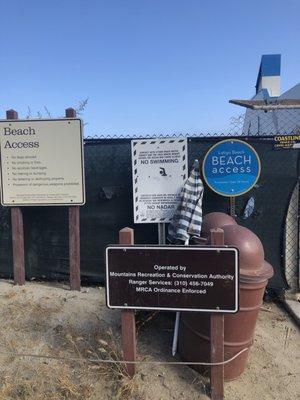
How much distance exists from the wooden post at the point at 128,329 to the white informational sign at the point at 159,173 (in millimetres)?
1423

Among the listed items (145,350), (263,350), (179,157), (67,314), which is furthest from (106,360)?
(179,157)

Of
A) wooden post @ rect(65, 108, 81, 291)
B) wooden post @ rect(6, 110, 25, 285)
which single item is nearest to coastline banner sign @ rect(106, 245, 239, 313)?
wooden post @ rect(65, 108, 81, 291)

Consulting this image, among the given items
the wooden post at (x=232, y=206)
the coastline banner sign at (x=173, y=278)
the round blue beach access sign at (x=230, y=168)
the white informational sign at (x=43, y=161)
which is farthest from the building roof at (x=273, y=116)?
the coastline banner sign at (x=173, y=278)

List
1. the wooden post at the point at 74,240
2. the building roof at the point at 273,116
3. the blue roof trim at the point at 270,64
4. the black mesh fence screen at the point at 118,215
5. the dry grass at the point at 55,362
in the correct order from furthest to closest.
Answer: the blue roof trim at the point at 270,64 → the building roof at the point at 273,116 → the black mesh fence screen at the point at 118,215 → the wooden post at the point at 74,240 → the dry grass at the point at 55,362

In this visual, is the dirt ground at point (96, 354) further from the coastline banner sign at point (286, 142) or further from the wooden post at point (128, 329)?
the coastline banner sign at point (286, 142)

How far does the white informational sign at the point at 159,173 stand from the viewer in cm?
461

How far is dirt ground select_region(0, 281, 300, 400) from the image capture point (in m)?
3.21

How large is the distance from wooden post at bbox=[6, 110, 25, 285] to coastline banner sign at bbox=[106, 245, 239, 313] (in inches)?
80.2

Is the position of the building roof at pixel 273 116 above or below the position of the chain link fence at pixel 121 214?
above

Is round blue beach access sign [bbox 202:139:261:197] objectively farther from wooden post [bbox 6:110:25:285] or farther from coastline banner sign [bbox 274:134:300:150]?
wooden post [bbox 6:110:25:285]

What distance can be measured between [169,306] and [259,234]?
211cm

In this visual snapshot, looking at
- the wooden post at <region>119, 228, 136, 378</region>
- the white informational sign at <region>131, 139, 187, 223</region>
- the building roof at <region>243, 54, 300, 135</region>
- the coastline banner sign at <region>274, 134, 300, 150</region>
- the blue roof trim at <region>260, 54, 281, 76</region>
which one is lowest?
the wooden post at <region>119, 228, 136, 378</region>

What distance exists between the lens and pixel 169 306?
317cm

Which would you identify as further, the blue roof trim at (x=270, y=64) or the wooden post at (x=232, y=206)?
the blue roof trim at (x=270, y=64)
